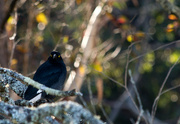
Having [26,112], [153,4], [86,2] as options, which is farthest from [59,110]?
[153,4]

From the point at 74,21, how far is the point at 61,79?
4.19 meters

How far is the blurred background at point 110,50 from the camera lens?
6.62 meters

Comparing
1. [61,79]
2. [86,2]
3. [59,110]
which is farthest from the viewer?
[86,2]

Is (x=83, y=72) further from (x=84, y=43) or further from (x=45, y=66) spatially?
(x=45, y=66)

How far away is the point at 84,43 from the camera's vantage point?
6.49 metres

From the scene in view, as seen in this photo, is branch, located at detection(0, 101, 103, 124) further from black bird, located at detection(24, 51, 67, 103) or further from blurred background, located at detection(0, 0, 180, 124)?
blurred background, located at detection(0, 0, 180, 124)

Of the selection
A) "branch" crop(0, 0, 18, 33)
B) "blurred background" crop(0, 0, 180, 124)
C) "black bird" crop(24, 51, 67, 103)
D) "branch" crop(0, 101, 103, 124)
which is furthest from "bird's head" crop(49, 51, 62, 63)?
"branch" crop(0, 101, 103, 124)

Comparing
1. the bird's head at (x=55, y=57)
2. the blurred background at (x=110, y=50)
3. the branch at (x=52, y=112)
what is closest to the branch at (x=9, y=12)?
the bird's head at (x=55, y=57)

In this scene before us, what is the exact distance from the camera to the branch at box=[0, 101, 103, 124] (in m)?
1.80

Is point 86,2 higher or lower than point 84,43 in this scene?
higher

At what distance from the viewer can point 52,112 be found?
184 cm

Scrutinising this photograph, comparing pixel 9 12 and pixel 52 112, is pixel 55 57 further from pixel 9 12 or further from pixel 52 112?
pixel 52 112

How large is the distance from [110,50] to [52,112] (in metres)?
8.00

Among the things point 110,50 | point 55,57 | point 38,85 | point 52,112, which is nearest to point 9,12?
point 55,57
